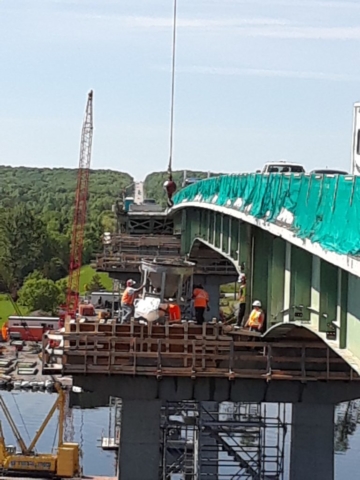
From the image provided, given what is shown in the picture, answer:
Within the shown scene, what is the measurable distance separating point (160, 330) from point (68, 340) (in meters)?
2.55

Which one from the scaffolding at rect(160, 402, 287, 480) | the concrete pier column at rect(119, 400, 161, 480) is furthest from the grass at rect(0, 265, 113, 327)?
the concrete pier column at rect(119, 400, 161, 480)

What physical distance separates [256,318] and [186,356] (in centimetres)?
198

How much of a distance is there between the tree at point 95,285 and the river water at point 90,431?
5518cm

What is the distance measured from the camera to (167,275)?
116 feet

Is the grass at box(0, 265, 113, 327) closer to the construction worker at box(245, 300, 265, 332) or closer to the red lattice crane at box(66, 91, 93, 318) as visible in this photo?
the red lattice crane at box(66, 91, 93, 318)

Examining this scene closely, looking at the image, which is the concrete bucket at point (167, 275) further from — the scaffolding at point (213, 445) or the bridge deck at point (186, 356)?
the bridge deck at point (186, 356)

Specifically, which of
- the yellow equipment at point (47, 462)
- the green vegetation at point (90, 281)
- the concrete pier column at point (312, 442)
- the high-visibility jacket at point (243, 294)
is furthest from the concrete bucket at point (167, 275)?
the green vegetation at point (90, 281)

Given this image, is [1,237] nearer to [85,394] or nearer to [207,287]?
[207,287]

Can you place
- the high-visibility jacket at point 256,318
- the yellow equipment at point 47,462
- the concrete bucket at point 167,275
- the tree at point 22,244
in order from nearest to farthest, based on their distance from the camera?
the high-visibility jacket at point 256,318
the concrete bucket at point 167,275
the yellow equipment at point 47,462
the tree at point 22,244

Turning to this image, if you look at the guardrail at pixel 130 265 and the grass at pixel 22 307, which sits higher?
the guardrail at pixel 130 265

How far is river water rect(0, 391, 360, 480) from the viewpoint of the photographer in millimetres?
61312

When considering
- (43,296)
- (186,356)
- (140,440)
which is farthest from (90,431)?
(43,296)

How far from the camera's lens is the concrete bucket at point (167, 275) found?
1391 inches

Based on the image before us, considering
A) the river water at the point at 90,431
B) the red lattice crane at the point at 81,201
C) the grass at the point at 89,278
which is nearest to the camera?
the river water at the point at 90,431
